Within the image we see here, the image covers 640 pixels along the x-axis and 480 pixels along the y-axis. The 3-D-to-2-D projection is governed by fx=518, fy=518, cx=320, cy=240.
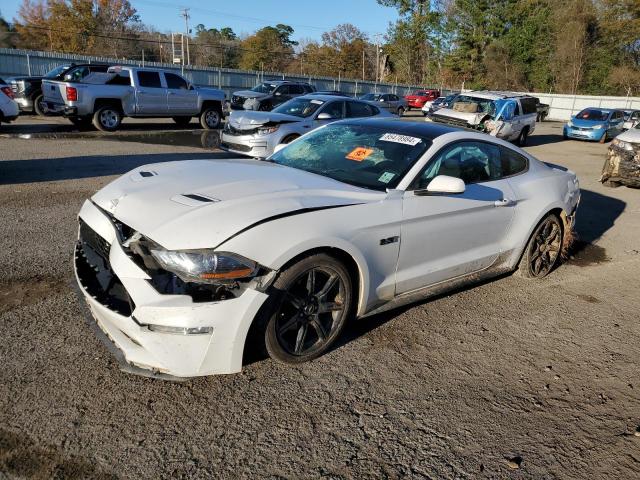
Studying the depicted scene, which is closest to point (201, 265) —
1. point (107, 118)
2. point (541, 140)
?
point (107, 118)

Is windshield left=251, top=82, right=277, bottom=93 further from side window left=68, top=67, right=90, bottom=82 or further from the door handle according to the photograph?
the door handle

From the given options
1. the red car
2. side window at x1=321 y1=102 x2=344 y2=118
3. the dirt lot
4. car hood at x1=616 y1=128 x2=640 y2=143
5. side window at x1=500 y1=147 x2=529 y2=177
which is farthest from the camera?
the red car

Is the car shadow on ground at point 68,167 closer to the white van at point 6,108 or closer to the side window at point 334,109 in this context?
the side window at point 334,109

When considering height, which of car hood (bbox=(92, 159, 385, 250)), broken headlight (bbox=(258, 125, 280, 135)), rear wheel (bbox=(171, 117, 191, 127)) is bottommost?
rear wheel (bbox=(171, 117, 191, 127))

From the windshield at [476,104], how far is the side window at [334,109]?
6855 mm

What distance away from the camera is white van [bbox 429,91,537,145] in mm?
17016

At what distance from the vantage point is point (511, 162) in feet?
16.1

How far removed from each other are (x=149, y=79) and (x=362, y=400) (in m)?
15.6

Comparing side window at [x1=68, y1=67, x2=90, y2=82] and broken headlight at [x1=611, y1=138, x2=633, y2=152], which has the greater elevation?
side window at [x1=68, y1=67, x2=90, y2=82]

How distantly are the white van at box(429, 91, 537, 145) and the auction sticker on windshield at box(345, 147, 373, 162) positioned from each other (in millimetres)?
13227

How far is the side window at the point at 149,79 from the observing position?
1605 centimetres

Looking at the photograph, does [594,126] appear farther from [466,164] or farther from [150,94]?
[466,164]

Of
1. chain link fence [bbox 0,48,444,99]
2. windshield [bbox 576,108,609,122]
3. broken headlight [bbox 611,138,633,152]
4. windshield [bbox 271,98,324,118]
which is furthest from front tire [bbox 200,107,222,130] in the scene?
windshield [bbox 576,108,609,122]

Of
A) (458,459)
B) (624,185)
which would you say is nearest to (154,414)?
(458,459)
